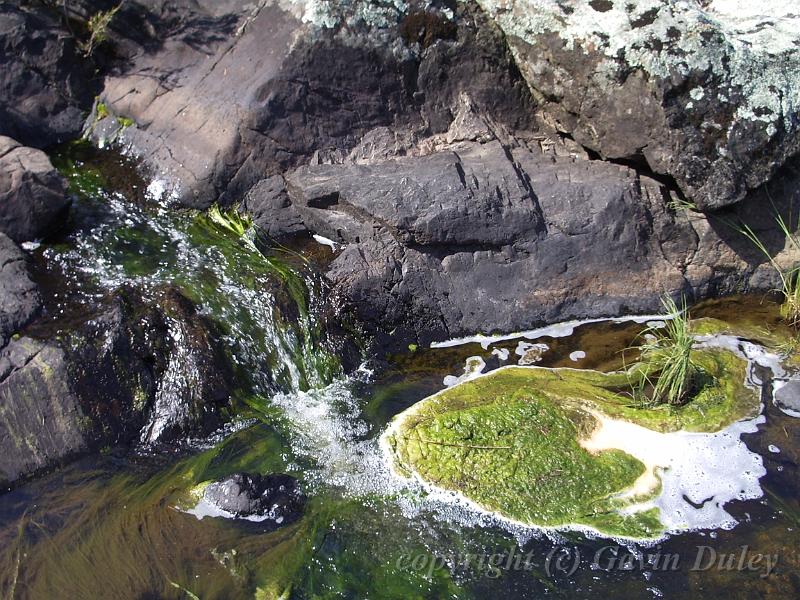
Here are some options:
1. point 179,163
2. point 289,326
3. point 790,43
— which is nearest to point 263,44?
point 179,163

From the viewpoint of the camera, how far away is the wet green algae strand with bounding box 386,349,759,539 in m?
4.68

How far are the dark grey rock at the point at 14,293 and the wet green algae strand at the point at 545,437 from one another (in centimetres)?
238

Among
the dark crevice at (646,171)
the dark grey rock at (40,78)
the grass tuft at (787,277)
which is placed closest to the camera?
the grass tuft at (787,277)

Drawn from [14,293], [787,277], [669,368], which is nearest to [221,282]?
[14,293]

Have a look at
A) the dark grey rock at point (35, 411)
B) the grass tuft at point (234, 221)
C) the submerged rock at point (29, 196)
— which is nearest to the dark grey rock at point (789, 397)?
the grass tuft at point (234, 221)

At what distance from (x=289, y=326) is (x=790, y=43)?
14.7ft

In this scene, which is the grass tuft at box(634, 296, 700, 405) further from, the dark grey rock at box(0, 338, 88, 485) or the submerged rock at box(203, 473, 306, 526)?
Result: the dark grey rock at box(0, 338, 88, 485)

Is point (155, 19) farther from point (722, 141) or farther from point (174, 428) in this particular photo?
point (722, 141)

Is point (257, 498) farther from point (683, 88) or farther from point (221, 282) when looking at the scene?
point (683, 88)

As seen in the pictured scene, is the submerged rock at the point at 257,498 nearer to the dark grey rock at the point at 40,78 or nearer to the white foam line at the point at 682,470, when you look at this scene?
the white foam line at the point at 682,470

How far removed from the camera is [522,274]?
20.2 ft

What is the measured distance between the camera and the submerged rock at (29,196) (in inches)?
214

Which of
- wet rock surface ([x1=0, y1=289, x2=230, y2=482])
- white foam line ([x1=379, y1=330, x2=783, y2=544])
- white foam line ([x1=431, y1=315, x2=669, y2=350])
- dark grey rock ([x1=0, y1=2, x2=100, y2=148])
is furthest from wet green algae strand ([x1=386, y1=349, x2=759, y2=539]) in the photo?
dark grey rock ([x1=0, y1=2, x2=100, y2=148])

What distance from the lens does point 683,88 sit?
6016 mm
